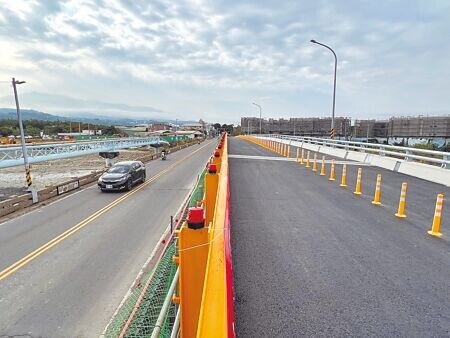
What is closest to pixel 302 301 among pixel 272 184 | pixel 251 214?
pixel 251 214

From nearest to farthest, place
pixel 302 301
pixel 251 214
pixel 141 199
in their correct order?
pixel 302 301, pixel 251 214, pixel 141 199

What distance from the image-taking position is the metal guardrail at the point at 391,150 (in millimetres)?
14317

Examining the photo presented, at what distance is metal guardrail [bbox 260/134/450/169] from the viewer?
14.3m

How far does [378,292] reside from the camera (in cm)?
455

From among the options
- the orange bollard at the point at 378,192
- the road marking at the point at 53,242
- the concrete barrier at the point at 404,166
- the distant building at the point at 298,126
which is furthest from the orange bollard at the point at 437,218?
the distant building at the point at 298,126

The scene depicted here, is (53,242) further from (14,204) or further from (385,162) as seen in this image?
(385,162)

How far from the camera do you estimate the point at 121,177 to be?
20.6 meters

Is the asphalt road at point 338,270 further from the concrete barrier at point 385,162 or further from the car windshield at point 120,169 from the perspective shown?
the car windshield at point 120,169

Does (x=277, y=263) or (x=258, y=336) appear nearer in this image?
(x=258, y=336)

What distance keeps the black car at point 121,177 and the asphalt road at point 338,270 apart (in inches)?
494

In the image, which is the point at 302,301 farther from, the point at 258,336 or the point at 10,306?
the point at 10,306

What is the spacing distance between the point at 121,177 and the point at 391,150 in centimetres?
2257

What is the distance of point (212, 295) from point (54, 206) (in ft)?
57.6

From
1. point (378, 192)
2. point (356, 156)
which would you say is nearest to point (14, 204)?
point (378, 192)
